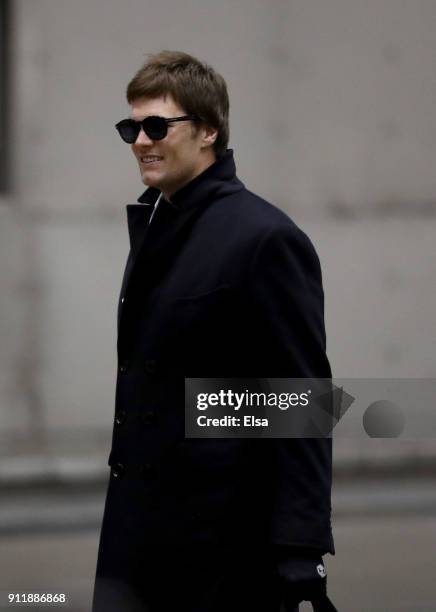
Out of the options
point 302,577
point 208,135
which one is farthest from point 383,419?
point 302,577

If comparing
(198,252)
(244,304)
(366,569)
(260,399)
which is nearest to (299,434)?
(260,399)

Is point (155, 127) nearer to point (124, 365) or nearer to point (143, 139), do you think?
point (143, 139)

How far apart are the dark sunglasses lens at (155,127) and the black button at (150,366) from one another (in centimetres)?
48

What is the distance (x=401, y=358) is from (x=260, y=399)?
16.4 ft

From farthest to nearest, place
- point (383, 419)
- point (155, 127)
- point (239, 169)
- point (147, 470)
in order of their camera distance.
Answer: point (239, 169)
point (383, 419)
point (155, 127)
point (147, 470)

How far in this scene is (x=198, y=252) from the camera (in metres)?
2.74

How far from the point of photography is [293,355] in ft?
8.37

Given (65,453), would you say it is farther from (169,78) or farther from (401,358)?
(169,78)

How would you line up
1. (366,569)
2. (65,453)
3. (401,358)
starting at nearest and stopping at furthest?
(366,569)
(65,453)
(401,358)

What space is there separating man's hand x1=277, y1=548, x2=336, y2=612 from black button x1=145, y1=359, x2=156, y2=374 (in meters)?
0.48

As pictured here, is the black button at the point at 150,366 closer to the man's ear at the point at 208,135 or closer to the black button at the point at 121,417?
the black button at the point at 121,417

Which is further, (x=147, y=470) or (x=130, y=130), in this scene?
(x=130, y=130)

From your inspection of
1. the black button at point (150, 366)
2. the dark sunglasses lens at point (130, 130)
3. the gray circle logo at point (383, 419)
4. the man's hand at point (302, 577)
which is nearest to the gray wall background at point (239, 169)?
the gray circle logo at point (383, 419)

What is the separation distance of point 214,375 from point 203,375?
0.03 meters
